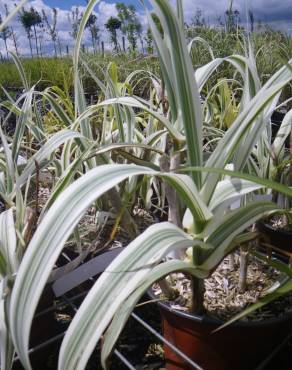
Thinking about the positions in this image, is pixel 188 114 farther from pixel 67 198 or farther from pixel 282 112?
pixel 282 112

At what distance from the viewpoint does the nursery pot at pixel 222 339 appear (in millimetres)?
555

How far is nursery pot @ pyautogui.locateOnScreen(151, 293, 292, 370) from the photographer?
1.82ft

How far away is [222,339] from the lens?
577 mm

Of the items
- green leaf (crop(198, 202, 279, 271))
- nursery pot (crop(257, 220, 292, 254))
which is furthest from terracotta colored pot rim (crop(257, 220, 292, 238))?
green leaf (crop(198, 202, 279, 271))

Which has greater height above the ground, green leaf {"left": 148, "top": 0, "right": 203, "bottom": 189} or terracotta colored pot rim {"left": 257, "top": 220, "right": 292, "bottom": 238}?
green leaf {"left": 148, "top": 0, "right": 203, "bottom": 189}

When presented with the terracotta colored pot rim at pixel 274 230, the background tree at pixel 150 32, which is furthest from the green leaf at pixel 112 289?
the terracotta colored pot rim at pixel 274 230

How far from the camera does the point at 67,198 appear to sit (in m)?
0.39

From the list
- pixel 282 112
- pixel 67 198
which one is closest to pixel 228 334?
pixel 67 198

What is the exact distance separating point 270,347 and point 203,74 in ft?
1.59

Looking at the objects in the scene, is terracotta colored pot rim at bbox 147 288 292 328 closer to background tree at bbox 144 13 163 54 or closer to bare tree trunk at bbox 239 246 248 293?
bare tree trunk at bbox 239 246 248 293

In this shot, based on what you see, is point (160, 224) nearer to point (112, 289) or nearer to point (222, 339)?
point (112, 289)

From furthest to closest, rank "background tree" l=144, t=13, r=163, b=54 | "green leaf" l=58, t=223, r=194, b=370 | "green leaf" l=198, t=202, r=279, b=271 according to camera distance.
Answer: "background tree" l=144, t=13, r=163, b=54, "green leaf" l=198, t=202, r=279, b=271, "green leaf" l=58, t=223, r=194, b=370

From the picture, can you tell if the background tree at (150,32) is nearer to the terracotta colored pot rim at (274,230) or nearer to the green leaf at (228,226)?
the green leaf at (228,226)

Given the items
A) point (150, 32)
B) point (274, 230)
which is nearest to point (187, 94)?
point (150, 32)
